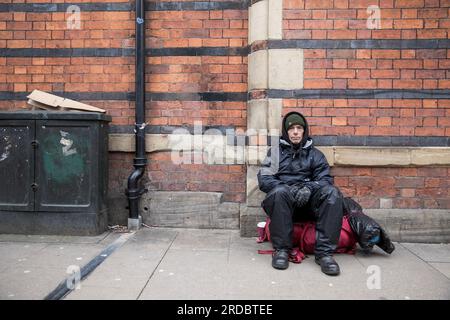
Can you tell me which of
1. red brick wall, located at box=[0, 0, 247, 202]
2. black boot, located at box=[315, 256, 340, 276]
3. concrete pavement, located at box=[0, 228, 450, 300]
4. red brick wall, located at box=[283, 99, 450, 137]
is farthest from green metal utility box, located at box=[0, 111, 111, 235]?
black boot, located at box=[315, 256, 340, 276]

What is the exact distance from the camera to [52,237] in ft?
14.1

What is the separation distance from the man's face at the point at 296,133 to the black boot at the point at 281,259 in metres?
1.16

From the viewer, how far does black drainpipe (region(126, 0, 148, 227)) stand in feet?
15.0

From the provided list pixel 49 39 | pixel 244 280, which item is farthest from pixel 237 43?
pixel 244 280

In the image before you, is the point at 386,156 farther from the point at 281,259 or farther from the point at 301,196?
the point at 281,259

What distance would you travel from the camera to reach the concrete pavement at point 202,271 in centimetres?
286

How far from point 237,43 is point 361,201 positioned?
2428 millimetres

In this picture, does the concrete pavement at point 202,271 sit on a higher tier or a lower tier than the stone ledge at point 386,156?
lower

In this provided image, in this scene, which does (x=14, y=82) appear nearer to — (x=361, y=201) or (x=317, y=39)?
(x=317, y=39)

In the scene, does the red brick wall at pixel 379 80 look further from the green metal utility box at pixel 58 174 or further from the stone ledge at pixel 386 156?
the green metal utility box at pixel 58 174

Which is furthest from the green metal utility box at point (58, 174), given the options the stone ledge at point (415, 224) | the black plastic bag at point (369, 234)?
the stone ledge at point (415, 224)

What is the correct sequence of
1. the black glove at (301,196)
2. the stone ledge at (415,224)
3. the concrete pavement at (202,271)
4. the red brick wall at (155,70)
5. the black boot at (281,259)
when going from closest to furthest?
the concrete pavement at (202,271) → the black boot at (281,259) → the black glove at (301,196) → the stone ledge at (415,224) → the red brick wall at (155,70)

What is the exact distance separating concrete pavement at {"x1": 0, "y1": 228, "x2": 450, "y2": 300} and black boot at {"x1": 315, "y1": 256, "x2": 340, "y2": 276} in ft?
0.20

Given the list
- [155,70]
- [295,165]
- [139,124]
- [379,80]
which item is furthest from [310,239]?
[155,70]
